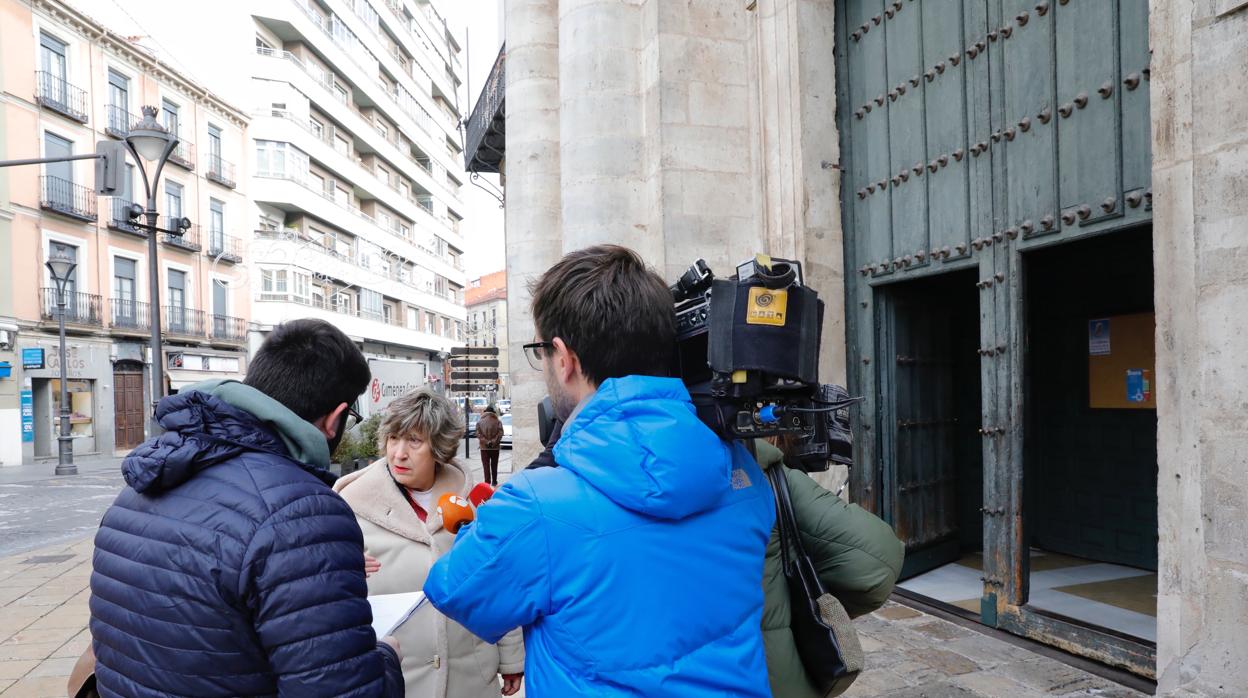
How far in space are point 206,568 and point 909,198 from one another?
4.92 m

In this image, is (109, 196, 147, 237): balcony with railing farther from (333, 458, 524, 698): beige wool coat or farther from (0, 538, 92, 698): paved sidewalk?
(333, 458, 524, 698): beige wool coat

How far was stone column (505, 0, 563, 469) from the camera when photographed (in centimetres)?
886

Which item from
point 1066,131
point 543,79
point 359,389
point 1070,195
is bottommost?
point 359,389

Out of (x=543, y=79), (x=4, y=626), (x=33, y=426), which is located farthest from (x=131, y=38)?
(x=4, y=626)

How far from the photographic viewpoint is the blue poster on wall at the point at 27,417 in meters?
23.5

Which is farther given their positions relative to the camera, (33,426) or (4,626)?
(33,426)

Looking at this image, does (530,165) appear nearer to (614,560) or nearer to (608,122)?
(608,122)

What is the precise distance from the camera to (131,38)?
2964cm

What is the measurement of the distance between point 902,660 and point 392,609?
9.86 feet

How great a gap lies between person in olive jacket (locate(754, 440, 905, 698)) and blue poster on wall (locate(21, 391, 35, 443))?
28147 mm

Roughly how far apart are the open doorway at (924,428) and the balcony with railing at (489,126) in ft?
25.3

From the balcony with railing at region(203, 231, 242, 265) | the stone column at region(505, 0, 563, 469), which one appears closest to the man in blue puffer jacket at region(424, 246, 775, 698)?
the stone column at region(505, 0, 563, 469)

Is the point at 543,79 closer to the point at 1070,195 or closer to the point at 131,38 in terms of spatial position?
the point at 1070,195

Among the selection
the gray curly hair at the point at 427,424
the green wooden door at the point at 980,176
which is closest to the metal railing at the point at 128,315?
the green wooden door at the point at 980,176
